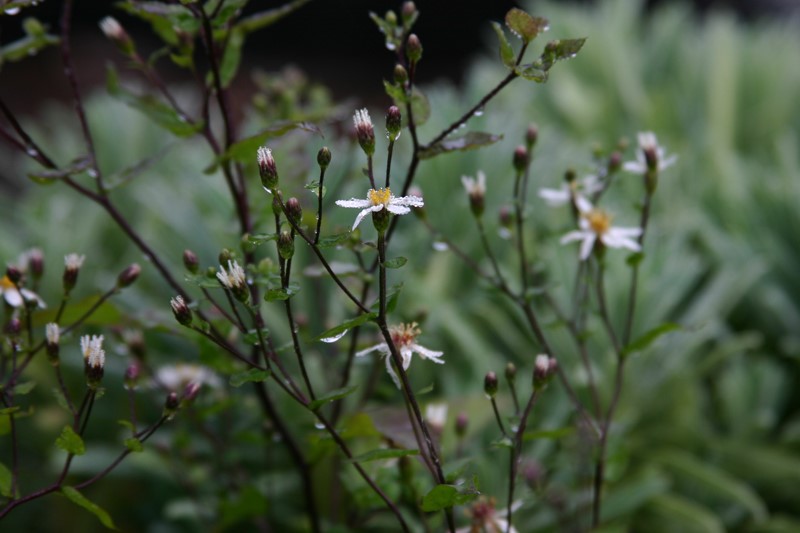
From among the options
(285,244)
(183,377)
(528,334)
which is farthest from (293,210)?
(528,334)

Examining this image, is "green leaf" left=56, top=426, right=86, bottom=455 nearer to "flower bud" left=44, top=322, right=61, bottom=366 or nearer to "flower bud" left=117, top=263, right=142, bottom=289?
"flower bud" left=44, top=322, right=61, bottom=366

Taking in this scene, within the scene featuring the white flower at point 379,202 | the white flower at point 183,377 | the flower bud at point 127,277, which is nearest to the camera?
the white flower at point 379,202

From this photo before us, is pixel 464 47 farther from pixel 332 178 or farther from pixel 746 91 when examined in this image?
pixel 332 178

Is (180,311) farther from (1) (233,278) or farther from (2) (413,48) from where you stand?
(2) (413,48)

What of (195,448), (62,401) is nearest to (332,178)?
(195,448)

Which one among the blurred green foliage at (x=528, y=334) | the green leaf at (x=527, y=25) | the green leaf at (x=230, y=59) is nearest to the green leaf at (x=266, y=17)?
the green leaf at (x=230, y=59)

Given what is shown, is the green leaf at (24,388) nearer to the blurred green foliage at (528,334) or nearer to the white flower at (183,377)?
the blurred green foliage at (528,334)

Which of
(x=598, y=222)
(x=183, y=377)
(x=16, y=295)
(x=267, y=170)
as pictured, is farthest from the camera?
(x=183, y=377)
